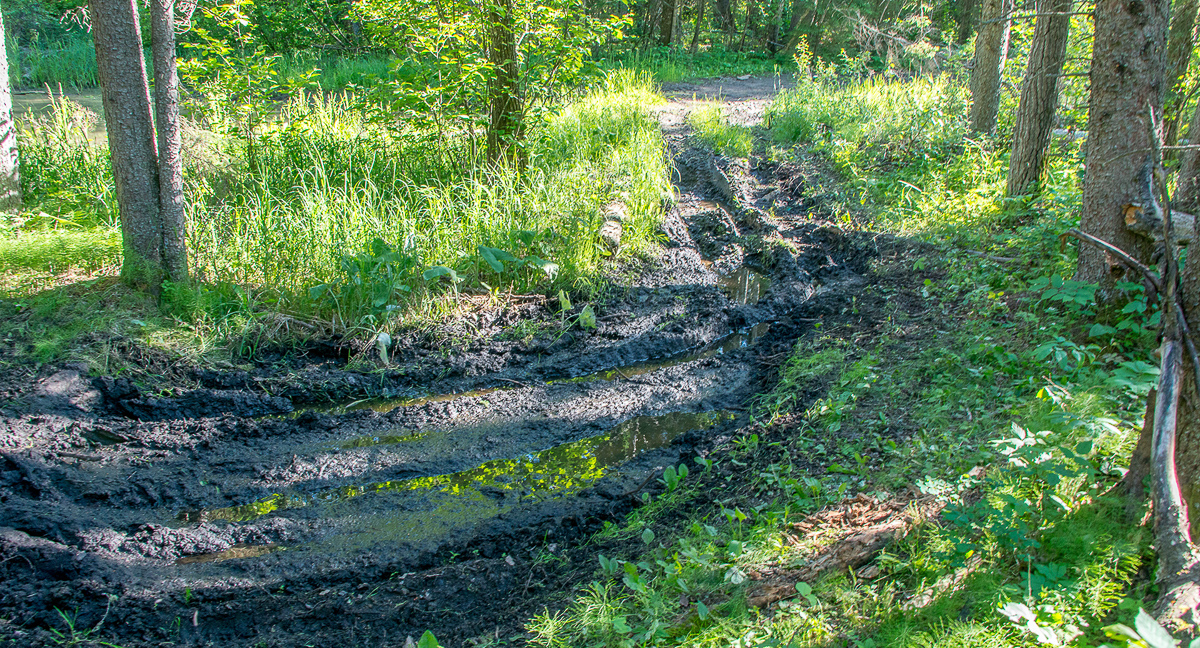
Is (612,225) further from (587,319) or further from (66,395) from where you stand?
(66,395)

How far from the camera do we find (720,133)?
9719mm

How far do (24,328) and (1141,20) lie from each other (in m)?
7.35

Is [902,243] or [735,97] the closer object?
[902,243]

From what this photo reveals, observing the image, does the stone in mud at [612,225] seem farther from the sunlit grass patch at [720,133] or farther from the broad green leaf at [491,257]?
the sunlit grass patch at [720,133]

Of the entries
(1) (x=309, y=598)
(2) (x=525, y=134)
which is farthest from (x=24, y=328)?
(2) (x=525, y=134)

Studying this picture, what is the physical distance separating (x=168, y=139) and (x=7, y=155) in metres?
2.49

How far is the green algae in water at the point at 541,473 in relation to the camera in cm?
379

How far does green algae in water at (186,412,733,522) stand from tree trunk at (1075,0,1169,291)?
8.28 feet

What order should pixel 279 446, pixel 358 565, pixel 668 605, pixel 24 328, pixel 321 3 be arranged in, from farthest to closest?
pixel 321 3 < pixel 24 328 < pixel 279 446 < pixel 358 565 < pixel 668 605

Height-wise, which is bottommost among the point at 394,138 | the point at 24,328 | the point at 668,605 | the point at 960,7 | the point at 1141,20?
the point at 668,605

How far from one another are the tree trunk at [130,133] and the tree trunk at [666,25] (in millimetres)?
17450

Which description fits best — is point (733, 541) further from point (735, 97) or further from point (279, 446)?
point (735, 97)

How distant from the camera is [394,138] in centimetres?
677

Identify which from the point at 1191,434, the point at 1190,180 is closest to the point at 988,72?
the point at 1190,180
